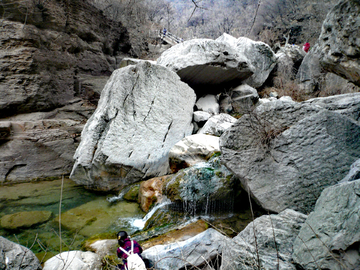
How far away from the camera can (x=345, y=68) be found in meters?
2.24

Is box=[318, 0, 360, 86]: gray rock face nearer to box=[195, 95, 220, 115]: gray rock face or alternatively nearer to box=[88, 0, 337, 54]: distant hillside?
box=[195, 95, 220, 115]: gray rock face

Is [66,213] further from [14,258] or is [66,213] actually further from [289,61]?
[289,61]

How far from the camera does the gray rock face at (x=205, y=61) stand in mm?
6238

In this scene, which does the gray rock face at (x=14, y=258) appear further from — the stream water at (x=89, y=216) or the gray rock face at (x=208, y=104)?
the gray rock face at (x=208, y=104)

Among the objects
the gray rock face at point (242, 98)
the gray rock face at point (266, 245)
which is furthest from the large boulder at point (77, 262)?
the gray rock face at point (242, 98)

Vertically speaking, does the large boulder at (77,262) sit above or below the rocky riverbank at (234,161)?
below

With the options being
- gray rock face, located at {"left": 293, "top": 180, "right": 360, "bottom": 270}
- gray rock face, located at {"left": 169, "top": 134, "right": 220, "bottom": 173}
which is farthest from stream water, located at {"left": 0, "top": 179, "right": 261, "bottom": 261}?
gray rock face, located at {"left": 293, "top": 180, "right": 360, "bottom": 270}

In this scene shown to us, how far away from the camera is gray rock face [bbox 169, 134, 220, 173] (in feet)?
14.3

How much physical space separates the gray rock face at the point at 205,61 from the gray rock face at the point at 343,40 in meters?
4.03

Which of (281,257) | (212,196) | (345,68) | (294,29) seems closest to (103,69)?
(212,196)

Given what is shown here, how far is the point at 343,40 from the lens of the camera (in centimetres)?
216

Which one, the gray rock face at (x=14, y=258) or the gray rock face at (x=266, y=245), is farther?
the gray rock face at (x=14, y=258)

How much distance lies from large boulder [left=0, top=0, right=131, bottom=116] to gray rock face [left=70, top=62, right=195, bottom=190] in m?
2.86

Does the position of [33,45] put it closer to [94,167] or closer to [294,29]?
[94,167]
